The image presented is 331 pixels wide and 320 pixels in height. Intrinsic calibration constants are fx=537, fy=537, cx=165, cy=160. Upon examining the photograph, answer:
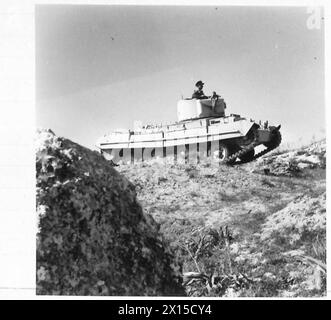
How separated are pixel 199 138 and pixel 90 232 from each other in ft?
5.42

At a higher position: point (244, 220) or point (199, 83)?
point (199, 83)

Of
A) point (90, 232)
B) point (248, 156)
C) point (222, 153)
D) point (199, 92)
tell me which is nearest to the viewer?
point (90, 232)

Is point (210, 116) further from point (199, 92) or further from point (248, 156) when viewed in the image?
point (248, 156)

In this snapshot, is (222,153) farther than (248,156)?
No

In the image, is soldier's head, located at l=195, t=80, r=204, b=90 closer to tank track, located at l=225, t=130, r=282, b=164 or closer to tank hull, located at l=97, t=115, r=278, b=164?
tank hull, located at l=97, t=115, r=278, b=164

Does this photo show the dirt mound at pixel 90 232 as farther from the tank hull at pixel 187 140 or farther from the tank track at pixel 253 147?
the tank track at pixel 253 147

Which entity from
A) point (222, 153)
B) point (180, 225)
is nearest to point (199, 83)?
point (222, 153)

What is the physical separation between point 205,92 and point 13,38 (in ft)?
5.37

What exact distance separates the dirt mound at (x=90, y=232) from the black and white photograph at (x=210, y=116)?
700mm

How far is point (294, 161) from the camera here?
15.7ft

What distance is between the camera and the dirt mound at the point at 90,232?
3469mm
